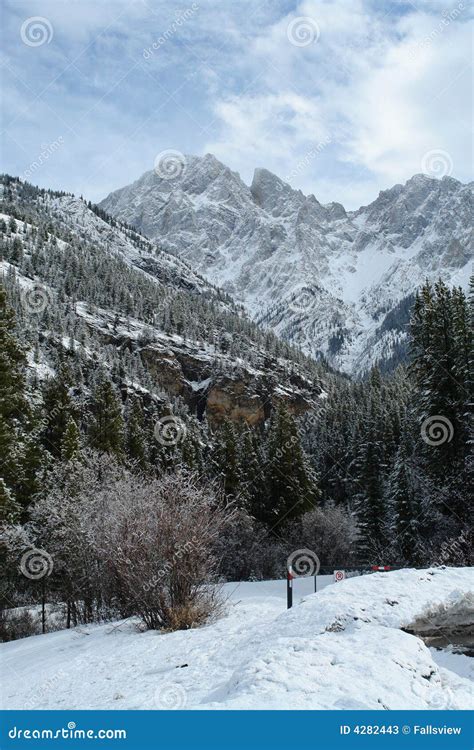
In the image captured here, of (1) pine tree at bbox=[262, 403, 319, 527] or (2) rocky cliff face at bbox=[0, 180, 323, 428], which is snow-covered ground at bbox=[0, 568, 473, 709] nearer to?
(1) pine tree at bbox=[262, 403, 319, 527]

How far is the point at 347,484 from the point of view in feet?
235

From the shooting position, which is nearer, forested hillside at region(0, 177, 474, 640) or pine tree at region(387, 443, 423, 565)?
forested hillside at region(0, 177, 474, 640)

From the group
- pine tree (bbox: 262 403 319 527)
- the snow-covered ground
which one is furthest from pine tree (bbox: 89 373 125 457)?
the snow-covered ground

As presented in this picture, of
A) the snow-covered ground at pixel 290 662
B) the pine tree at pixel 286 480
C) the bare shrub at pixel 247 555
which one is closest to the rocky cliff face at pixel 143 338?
the pine tree at pixel 286 480

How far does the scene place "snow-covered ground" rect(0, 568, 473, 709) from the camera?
6.20 metres

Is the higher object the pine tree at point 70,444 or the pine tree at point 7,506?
the pine tree at point 70,444

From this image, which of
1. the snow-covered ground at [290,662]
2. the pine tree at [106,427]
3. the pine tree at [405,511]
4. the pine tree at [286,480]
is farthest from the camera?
the pine tree at [286,480]

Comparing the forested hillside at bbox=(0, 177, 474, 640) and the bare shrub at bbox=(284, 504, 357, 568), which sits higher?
the forested hillside at bbox=(0, 177, 474, 640)

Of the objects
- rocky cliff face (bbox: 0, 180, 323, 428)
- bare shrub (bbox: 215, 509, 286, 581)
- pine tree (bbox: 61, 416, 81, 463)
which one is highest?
rocky cliff face (bbox: 0, 180, 323, 428)

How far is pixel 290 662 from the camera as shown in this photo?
22.2 ft

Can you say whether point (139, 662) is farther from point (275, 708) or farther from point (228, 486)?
point (228, 486)

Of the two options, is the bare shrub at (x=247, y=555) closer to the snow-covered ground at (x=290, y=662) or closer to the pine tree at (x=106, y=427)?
the pine tree at (x=106, y=427)

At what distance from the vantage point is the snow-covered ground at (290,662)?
6.20 meters
